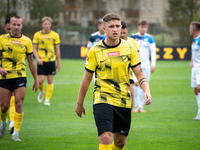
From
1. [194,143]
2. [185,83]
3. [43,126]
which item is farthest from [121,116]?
[185,83]

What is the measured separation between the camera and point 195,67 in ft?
30.9

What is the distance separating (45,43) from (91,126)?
14.2 ft

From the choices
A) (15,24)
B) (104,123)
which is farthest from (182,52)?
(104,123)

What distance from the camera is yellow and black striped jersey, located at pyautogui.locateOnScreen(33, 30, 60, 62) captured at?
12.0 metres

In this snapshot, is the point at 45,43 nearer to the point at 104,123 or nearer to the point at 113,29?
the point at 113,29

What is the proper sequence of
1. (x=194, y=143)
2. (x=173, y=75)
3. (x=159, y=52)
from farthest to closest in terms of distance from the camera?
(x=159, y=52) → (x=173, y=75) → (x=194, y=143)

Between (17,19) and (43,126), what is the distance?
2.78 m

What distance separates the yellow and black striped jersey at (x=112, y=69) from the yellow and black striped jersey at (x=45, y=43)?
7.08 m

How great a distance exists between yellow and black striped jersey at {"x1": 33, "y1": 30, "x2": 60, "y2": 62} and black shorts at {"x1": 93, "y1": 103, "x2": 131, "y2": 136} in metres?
7.21

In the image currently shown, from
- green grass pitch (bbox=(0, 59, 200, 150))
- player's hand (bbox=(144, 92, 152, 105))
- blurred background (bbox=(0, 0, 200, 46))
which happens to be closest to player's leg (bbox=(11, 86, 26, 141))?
green grass pitch (bbox=(0, 59, 200, 150))

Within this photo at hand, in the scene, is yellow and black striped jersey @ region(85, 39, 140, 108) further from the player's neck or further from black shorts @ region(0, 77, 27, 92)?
black shorts @ region(0, 77, 27, 92)

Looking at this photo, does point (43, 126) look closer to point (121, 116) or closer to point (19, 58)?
point (19, 58)

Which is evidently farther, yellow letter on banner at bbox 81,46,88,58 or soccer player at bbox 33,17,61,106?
yellow letter on banner at bbox 81,46,88,58

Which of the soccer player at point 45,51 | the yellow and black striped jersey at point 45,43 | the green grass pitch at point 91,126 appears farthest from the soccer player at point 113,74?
the yellow and black striped jersey at point 45,43
